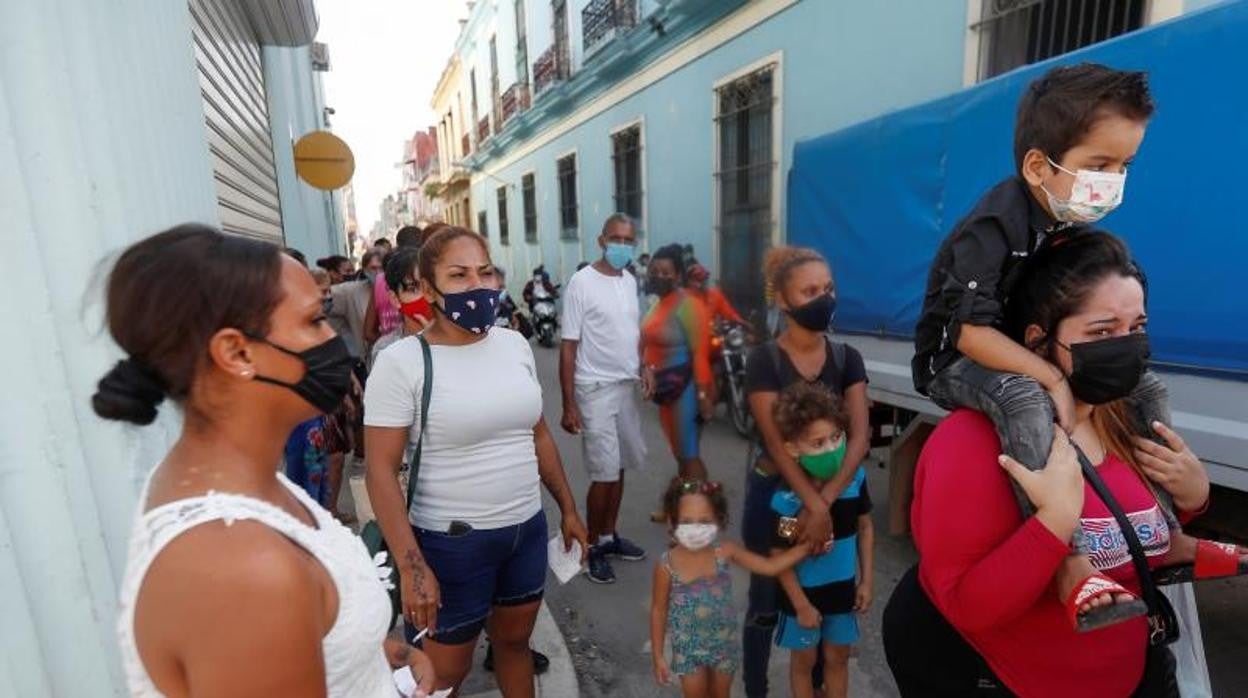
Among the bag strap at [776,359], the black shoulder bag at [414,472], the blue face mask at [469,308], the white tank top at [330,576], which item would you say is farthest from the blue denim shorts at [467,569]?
the bag strap at [776,359]

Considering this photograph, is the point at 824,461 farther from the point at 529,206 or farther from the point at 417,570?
the point at 529,206

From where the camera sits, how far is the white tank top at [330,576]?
882 mm

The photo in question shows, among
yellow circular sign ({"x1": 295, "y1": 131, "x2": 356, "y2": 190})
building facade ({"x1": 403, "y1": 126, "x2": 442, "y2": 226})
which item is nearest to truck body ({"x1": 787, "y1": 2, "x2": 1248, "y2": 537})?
yellow circular sign ({"x1": 295, "y1": 131, "x2": 356, "y2": 190})

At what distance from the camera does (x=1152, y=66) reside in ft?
9.46

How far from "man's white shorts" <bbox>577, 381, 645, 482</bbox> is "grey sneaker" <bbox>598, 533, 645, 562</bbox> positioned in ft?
1.44

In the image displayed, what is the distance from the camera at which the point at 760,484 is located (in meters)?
2.35

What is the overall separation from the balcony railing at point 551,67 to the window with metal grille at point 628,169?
2618 millimetres

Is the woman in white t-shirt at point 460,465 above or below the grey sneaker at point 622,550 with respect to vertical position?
above

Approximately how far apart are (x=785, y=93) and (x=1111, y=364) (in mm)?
6626

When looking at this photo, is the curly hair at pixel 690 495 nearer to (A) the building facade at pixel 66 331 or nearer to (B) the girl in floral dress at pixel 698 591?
(B) the girl in floral dress at pixel 698 591

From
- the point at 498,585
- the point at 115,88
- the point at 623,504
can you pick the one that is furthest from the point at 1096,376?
the point at 623,504

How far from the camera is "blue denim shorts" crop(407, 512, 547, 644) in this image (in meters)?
2.00

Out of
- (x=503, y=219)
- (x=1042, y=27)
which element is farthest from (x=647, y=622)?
(x=503, y=219)

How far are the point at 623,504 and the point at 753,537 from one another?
8.01 ft
